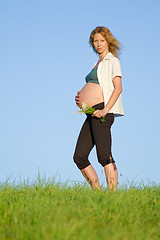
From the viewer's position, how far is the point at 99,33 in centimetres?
476

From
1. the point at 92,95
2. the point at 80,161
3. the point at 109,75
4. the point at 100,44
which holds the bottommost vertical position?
the point at 80,161

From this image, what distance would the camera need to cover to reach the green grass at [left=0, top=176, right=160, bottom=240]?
2.46m

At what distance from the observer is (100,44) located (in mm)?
4746

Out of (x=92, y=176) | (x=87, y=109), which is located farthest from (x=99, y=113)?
(x=92, y=176)

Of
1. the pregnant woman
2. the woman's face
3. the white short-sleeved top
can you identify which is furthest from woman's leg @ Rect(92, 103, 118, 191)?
the woman's face

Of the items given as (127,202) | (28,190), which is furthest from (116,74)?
(28,190)

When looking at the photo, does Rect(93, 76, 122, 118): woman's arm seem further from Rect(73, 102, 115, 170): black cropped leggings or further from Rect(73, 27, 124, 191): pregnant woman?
Rect(73, 102, 115, 170): black cropped leggings

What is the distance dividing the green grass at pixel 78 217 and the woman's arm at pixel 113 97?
3.56 feet

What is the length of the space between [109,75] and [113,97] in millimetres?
385

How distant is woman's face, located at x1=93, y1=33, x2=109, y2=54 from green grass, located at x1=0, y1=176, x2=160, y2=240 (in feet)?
6.77

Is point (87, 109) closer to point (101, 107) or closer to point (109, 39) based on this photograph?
point (101, 107)

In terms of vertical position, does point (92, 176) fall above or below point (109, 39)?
below

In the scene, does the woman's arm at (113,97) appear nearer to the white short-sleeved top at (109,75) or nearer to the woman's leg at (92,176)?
the white short-sleeved top at (109,75)

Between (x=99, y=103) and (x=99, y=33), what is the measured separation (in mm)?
1087
